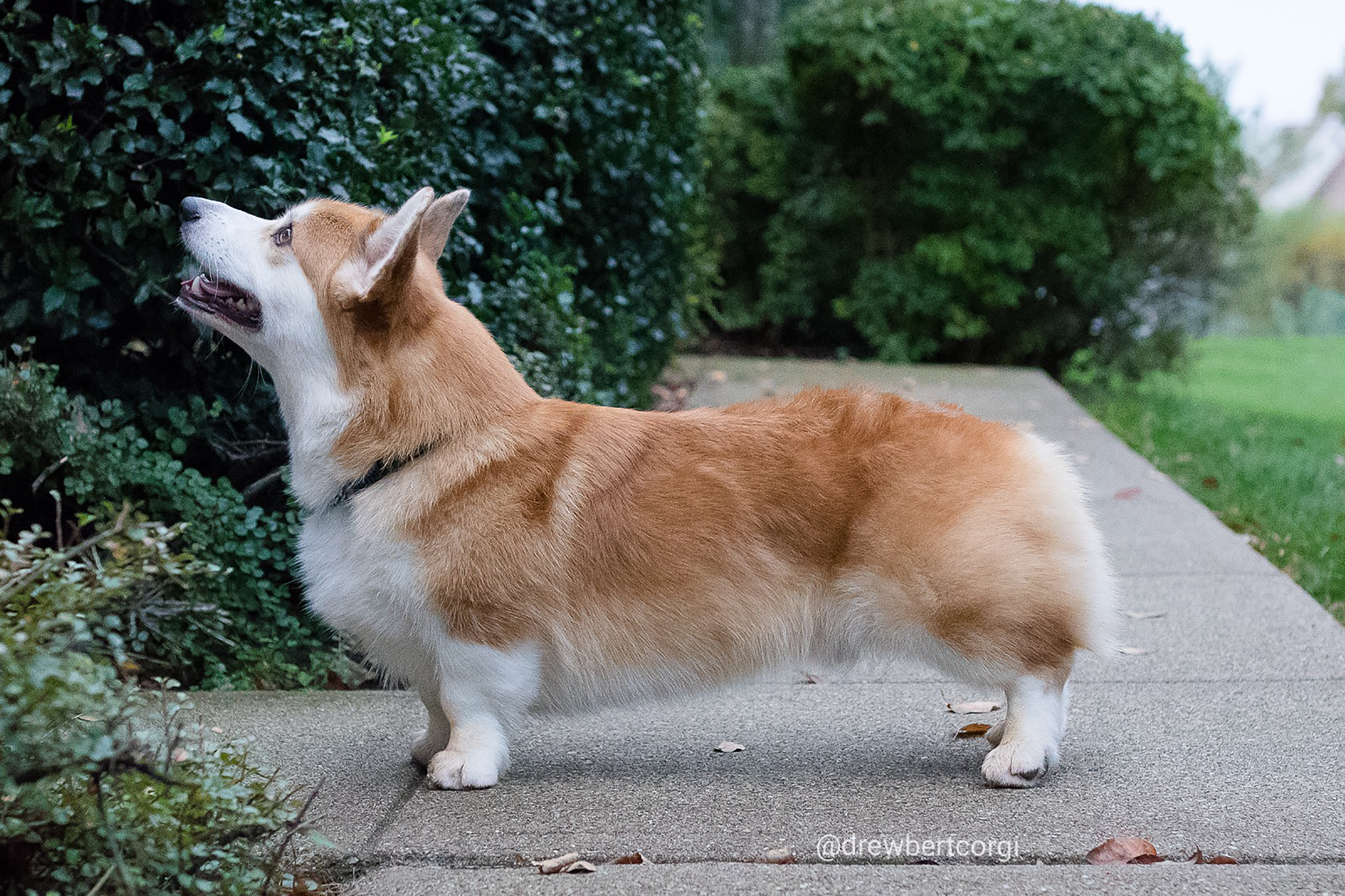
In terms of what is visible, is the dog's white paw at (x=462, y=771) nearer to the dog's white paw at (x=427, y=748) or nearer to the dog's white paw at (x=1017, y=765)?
the dog's white paw at (x=427, y=748)

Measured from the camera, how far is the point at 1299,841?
2748mm

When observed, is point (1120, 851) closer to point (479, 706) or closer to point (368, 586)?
point (479, 706)

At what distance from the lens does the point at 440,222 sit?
3.45 m

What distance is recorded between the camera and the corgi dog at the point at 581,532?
3035mm

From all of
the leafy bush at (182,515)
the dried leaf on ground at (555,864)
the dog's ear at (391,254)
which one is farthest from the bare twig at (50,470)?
the dried leaf on ground at (555,864)

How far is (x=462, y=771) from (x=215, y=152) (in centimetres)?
215

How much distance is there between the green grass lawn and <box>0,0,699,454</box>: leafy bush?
3797mm

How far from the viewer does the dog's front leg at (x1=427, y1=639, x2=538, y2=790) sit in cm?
305

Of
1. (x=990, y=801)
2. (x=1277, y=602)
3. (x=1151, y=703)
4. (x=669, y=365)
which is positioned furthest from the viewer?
(x=669, y=365)

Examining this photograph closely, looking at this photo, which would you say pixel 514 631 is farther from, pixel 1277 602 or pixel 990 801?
pixel 1277 602

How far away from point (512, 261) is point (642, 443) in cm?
259

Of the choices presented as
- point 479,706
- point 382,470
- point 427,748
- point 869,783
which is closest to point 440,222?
point 382,470

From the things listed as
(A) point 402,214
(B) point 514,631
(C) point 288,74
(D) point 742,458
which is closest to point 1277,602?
(D) point 742,458

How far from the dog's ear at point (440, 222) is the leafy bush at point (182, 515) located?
1165 mm
